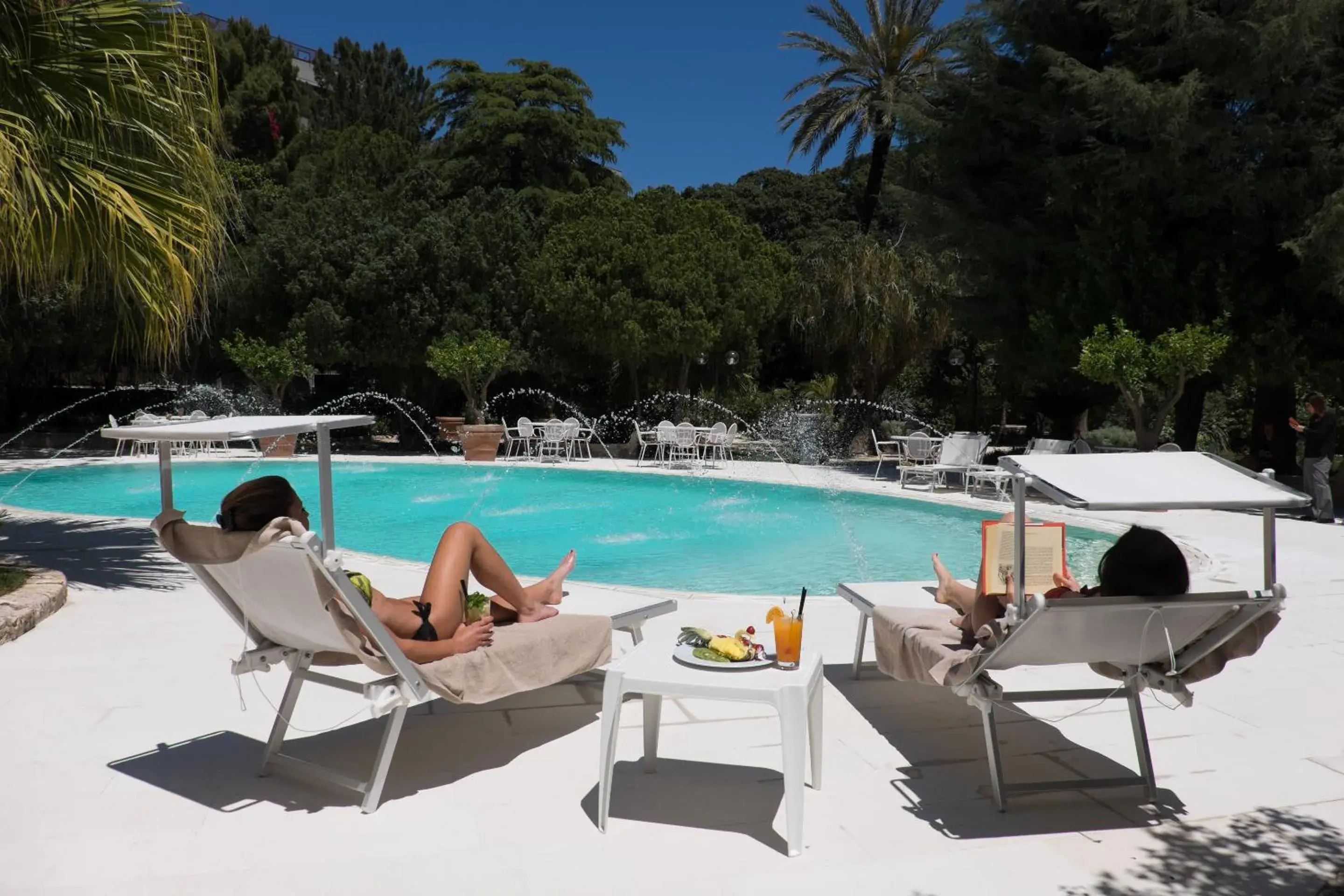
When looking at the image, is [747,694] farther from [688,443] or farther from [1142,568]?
[688,443]

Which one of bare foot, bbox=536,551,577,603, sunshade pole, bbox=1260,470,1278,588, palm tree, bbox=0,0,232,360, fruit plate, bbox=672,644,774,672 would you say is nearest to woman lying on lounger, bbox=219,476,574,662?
bare foot, bbox=536,551,577,603

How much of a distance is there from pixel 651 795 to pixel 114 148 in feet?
17.9

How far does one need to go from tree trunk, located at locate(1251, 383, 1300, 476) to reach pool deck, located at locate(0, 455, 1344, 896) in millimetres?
12388

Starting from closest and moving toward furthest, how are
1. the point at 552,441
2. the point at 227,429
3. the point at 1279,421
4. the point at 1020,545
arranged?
the point at 1020,545 → the point at 227,429 → the point at 1279,421 → the point at 552,441

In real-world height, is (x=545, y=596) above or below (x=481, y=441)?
above

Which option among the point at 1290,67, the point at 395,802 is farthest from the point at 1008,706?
the point at 1290,67

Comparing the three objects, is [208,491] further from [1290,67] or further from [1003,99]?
[1290,67]

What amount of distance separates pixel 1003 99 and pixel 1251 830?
14324 millimetres

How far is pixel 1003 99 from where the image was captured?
1563 cm

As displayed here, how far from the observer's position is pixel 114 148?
6539 mm

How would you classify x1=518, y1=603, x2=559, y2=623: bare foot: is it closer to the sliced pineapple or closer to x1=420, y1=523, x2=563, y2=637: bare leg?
x1=420, y1=523, x2=563, y2=637: bare leg

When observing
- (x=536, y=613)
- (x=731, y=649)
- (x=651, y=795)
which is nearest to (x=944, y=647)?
(x=731, y=649)

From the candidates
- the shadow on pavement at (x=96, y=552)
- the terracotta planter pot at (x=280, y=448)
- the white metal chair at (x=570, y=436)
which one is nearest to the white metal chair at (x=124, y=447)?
the terracotta planter pot at (x=280, y=448)

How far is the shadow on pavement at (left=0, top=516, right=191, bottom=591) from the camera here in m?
7.09
